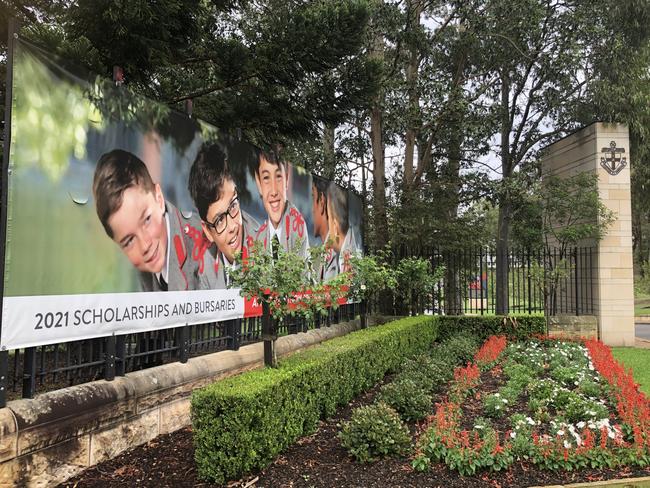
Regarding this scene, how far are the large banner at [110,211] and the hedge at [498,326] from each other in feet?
22.7

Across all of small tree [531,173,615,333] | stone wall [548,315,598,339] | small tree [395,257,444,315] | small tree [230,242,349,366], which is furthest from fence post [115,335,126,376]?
stone wall [548,315,598,339]

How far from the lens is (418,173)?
632 inches

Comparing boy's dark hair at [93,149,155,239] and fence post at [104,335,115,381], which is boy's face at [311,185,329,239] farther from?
fence post at [104,335,115,381]

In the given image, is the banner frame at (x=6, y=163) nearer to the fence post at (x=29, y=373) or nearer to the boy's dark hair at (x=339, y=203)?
the fence post at (x=29, y=373)

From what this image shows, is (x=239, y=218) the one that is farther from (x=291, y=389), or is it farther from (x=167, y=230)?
(x=291, y=389)

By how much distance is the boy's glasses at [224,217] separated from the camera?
267 inches

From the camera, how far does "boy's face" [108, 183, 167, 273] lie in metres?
5.07

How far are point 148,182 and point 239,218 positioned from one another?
2.01 m

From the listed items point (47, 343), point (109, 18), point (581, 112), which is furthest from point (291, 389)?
point (581, 112)

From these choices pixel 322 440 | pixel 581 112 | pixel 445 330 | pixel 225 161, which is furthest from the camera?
pixel 581 112

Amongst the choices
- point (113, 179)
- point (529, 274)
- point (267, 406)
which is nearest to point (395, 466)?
point (267, 406)

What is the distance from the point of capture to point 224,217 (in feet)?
23.0

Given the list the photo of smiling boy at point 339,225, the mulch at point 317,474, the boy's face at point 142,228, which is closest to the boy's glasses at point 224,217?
the boy's face at point 142,228

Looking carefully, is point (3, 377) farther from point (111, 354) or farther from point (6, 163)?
point (6, 163)
